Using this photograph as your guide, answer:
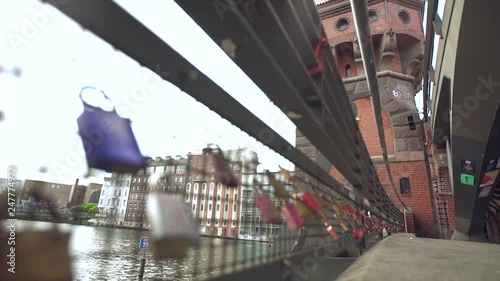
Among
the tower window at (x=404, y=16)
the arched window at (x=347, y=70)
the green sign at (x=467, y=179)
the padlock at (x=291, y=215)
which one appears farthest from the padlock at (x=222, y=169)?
the tower window at (x=404, y=16)

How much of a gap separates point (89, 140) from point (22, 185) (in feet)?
0.68

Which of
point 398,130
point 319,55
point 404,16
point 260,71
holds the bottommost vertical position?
point 260,71

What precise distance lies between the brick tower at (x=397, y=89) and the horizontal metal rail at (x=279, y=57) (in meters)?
12.0

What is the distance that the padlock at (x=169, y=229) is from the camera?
0.58 meters

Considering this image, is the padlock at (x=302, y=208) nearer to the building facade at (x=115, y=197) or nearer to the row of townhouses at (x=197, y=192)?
the row of townhouses at (x=197, y=192)

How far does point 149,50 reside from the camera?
0.73m

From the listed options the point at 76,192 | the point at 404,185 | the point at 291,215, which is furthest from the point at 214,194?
the point at 404,185

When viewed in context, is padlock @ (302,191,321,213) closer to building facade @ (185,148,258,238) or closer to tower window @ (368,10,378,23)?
building facade @ (185,148,258,238)

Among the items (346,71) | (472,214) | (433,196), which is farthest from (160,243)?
(346,71)

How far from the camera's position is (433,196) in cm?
1338

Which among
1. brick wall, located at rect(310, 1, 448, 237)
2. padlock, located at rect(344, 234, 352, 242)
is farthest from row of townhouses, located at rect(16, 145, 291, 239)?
brick wall, located at rect(310, 1, 448, 237)

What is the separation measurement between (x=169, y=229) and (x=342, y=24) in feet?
63.3

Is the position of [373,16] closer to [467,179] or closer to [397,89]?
[397,89]

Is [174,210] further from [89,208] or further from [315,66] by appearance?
[315,66]
